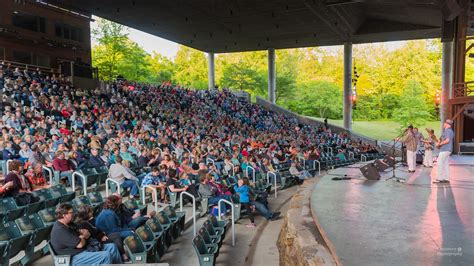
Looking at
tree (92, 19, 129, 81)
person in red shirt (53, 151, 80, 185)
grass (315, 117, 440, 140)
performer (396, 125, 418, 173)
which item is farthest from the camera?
grass (315, 117, 440, 140)

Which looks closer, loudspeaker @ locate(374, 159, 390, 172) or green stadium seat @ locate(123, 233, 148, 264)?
green stadium seat @ locate(123, 233, 148, 264)

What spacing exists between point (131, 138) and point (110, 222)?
8.54 meters

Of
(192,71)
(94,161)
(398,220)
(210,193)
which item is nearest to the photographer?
(398,220)

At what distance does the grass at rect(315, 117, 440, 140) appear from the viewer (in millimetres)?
46719

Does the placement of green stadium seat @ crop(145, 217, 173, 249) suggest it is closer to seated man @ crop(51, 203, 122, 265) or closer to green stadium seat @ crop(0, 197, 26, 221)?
seated man @ crop(51, 203, 122, 265)

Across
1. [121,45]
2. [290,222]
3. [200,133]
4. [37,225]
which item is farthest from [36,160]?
[121,45]

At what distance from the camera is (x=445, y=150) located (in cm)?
1011

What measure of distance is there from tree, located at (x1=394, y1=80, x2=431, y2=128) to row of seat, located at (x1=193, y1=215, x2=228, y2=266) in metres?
39.0

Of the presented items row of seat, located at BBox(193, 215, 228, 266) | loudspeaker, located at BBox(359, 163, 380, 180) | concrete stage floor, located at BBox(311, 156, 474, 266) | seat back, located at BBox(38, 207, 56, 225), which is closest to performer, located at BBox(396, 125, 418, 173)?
concrete stage floor, located at BBox(311, 156, 474, 266)

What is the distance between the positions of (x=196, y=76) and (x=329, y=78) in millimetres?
19566

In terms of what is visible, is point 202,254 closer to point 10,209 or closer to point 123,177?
point 10,209

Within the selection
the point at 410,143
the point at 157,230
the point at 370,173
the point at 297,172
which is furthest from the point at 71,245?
the point at 297,172

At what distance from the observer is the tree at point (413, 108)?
4247cm

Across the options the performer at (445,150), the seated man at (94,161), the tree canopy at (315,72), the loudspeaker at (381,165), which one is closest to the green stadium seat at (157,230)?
the seated man at (94,161)
